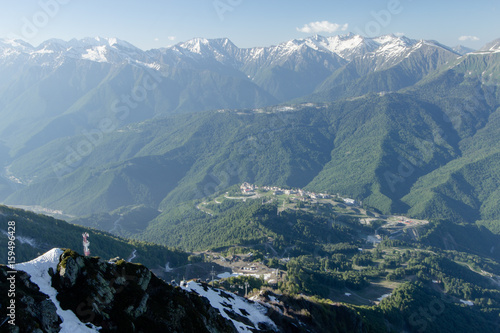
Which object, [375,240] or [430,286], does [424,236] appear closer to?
[375,240]

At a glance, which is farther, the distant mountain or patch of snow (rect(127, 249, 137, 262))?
patch of snow (rect(127, 249, 137, 262))

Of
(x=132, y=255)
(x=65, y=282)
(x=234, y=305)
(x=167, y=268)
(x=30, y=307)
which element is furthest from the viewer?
(x=132, y=255)

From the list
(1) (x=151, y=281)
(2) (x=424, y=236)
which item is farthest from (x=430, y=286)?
(1) (x=151, y=281)

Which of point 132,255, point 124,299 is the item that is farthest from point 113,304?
point 132,255

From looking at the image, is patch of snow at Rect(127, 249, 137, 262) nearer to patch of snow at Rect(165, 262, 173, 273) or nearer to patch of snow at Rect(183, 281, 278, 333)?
patch of snow at Rect(165, 262, 173, 273)

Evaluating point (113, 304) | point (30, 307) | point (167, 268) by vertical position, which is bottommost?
point (167, 268)

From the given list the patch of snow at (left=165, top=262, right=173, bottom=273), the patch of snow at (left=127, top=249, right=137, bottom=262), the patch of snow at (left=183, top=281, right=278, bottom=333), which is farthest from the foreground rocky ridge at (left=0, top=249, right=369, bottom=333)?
the patch of snow at (left=127, top=249, right=137, bottom=262)

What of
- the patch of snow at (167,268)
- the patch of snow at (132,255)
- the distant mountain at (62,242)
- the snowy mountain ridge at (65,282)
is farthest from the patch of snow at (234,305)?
the patch of snow at (132,255)

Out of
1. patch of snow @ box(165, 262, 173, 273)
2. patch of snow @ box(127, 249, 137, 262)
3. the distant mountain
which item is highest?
the distant mountain

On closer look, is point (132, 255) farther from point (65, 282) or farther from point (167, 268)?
point (65, 282)
